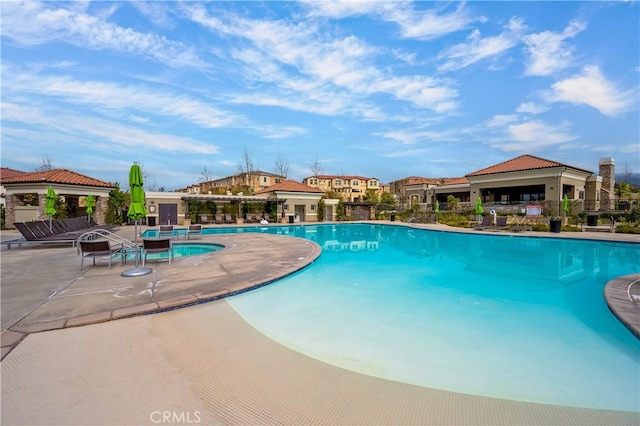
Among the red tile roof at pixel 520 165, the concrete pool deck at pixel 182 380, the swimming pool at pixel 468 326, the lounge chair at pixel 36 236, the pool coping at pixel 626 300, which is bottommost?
the swimming pool at pixel 468 326

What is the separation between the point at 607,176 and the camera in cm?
2959

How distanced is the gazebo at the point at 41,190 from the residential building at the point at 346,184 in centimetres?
4288

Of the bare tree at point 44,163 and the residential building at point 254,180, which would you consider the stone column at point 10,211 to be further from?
the residential building at point 254,180

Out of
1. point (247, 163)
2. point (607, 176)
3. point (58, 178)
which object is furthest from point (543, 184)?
point (247, 163)

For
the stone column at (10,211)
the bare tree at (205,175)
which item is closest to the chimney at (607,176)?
the stone column at (10,211)

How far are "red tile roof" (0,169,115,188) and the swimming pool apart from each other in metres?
20.7

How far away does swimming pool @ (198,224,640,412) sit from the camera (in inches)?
129

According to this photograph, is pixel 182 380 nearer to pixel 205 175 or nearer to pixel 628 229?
pixel 628 229

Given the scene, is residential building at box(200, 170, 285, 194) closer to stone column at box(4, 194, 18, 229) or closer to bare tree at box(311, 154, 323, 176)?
bare tree at box(311, 154, 323, 176)

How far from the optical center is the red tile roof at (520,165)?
82.6ft

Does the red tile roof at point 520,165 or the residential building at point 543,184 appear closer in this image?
the residential building at point 543,184

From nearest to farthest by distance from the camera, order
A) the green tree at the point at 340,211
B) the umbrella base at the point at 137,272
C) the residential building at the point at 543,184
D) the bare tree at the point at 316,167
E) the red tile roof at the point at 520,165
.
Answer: the umbrella base at the point at 137,272, the residential building at the point at 543,184, the red tile roof at the point at 520,165, the green tree at the point at 340,211, the bare tree at the point at 316,167

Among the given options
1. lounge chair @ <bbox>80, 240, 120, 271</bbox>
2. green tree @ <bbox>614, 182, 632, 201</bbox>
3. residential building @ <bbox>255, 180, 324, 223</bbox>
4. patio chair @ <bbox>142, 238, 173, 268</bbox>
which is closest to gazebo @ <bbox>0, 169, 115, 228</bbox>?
residential building @ <bbox>255, 180, 324, 223</bbox>

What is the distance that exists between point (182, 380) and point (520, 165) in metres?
33.0
